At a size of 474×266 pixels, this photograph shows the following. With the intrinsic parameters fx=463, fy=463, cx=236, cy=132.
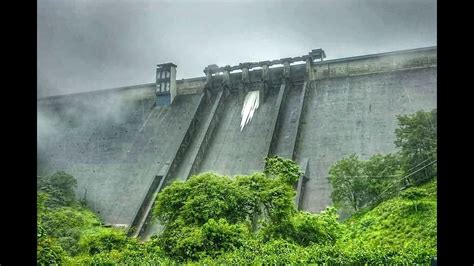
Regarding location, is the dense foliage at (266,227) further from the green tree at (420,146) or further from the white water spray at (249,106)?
the white water spray at (249,106)

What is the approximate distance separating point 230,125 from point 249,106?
1.55m

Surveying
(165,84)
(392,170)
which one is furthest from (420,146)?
(165,84)

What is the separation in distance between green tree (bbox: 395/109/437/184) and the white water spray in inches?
390

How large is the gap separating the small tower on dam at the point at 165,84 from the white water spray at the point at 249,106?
5.00 m

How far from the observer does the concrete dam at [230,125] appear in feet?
67.1

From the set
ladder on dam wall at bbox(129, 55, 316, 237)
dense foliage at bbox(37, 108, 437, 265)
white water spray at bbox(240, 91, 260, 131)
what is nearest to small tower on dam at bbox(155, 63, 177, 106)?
ladder on dam wall at bbox(129, 55, 316, 237)

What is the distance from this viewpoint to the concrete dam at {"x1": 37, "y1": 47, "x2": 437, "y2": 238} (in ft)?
67.1

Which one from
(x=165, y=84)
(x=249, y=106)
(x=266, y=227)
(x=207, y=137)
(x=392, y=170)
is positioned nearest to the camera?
(x=266, y=227)

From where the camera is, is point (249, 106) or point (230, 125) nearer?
point (230, 125)

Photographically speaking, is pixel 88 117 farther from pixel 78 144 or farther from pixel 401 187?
pixel 401 187

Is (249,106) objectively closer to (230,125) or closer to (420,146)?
(230,125)

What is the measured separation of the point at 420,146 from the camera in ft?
48.7
